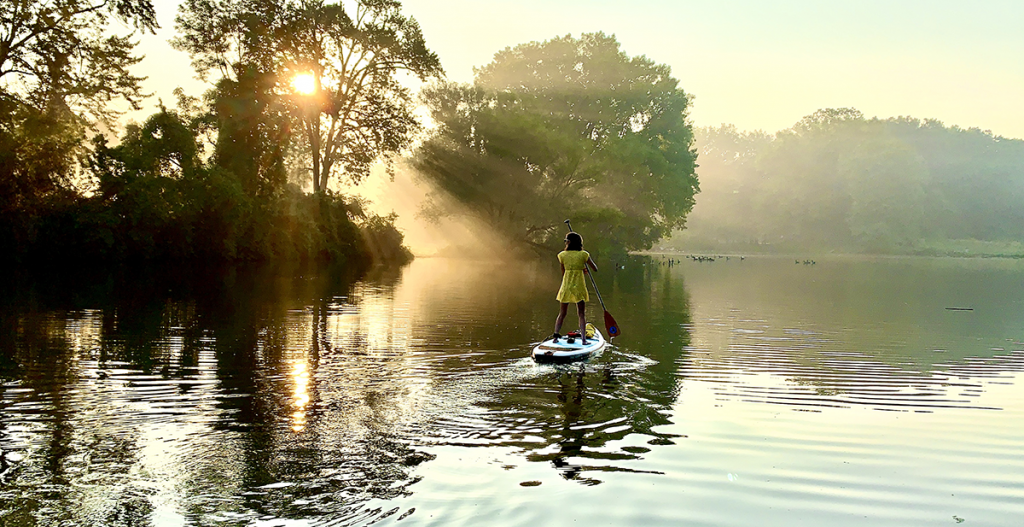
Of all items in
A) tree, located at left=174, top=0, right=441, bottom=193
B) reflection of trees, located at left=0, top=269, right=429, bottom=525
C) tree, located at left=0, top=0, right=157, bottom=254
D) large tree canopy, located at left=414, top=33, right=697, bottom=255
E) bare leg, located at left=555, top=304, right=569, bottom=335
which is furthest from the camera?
large tree canopy, located at left=414, top=33, right=697, bottom=255

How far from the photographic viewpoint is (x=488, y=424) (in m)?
8.77

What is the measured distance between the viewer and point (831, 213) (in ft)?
417

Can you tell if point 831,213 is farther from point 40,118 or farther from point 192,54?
point 40,118

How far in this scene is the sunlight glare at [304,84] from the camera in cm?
5009

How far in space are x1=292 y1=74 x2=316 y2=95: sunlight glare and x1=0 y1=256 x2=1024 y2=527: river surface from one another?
32.7m

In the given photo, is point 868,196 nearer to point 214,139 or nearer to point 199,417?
point 214,139

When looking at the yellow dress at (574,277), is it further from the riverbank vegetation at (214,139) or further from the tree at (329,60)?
the tree at (329,60)

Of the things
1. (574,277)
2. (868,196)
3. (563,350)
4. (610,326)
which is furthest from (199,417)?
(868,196)

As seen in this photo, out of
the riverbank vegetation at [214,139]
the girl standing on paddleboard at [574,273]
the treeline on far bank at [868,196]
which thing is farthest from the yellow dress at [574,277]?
the treeline on far bank at [868,196]

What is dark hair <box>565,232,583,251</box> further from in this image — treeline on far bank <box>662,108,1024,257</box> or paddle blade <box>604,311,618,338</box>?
treeline on far bank <box>662,108,1024,257</box>

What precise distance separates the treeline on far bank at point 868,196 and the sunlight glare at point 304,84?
88.1 meters

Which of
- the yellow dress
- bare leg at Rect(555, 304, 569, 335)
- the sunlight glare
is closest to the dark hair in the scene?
the yellow dress

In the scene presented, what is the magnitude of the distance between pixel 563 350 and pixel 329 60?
138 feet

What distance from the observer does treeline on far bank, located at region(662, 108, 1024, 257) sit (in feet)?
394
